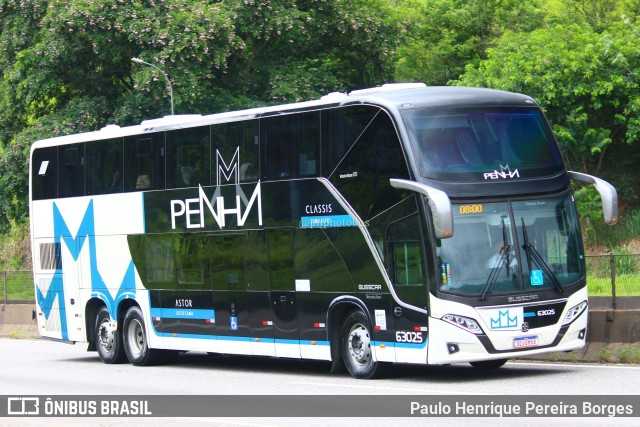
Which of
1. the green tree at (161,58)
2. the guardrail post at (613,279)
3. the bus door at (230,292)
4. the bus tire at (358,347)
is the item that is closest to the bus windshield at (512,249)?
the bus tire at (358,347)

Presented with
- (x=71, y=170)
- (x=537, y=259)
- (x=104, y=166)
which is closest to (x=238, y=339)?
(x=104, y=166)

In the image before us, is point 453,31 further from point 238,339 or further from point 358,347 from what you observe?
point 358,347

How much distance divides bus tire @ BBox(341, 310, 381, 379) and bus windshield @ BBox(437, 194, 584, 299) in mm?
1926

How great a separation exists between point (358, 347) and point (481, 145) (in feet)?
11.6

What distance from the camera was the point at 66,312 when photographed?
24406 millimetres

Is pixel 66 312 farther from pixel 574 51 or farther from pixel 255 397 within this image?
pixel 574 51

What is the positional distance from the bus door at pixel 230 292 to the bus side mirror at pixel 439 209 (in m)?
5.04

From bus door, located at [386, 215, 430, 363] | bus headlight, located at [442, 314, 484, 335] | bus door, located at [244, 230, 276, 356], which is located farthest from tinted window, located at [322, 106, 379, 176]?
bus headlight, located at [442, 314, 484, 335]

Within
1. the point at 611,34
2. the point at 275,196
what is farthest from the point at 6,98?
the point at 275,196

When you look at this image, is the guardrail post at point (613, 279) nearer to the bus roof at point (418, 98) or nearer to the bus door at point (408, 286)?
the bus roof at point (418, 98)

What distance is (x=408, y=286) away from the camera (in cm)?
1611

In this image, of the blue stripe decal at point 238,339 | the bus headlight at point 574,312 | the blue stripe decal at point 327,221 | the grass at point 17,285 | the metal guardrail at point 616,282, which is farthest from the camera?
the grass at point 17,285

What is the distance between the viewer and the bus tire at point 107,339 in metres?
23.2

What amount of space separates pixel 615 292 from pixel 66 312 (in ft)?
38.0
